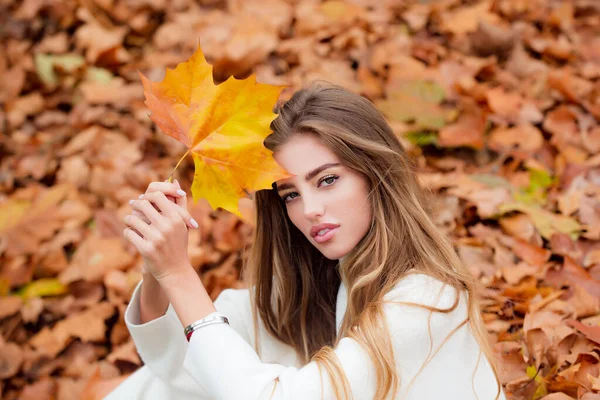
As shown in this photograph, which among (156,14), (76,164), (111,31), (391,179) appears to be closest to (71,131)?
(76,164)

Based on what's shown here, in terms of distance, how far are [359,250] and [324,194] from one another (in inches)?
7.5

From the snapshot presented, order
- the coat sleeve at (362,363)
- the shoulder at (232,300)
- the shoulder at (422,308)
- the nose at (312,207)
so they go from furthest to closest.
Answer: the shoulder at (232,300) < the nose at (312,207) < the shoulder at (422,308) < the coat sleeve at (362,363)

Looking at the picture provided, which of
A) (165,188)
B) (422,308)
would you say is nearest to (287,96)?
(165,188)

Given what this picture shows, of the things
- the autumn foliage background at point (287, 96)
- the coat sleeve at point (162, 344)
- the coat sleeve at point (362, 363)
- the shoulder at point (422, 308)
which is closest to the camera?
the coat sleeve at point (362, 363)

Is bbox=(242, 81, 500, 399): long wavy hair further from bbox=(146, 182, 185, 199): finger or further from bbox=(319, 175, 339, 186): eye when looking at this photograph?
bbox=(146, 182, 185, 199): finger

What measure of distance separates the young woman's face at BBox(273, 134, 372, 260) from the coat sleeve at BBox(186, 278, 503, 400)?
191mm

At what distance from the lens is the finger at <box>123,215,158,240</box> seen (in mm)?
1356

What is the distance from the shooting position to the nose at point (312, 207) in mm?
1528

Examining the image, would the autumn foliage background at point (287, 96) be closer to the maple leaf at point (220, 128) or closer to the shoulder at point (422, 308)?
the maple leaf at point (220, 128)

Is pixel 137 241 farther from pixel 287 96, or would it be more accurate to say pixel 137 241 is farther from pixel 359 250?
pixel 287 96

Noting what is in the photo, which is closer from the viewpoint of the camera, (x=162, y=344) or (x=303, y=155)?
(x=303, y=155)

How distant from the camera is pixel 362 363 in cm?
136

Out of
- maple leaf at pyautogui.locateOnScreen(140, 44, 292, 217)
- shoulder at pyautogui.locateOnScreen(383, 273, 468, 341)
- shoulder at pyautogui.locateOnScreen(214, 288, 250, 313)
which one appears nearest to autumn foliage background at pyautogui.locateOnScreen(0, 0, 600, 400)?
maple leaf at pyautogui.locateOnScreen(140, 44, 292, 217)

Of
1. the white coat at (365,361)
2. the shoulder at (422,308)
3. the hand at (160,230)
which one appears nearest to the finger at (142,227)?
the hand at (160,230)
